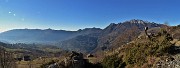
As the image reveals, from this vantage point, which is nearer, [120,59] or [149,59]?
[149,59]

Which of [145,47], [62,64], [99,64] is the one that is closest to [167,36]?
[145,47]

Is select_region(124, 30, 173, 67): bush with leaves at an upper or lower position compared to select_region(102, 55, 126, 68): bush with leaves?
upper

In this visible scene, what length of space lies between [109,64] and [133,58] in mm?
5158

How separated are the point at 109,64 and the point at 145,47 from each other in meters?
7.06

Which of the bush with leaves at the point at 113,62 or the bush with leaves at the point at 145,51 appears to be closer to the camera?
the bush with leaves at the point at 145,51

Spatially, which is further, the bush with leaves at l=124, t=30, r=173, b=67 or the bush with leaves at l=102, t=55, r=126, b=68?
the bush with leaves at l=102, t=55, r=126, b=68

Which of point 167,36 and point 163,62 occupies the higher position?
point 167,36

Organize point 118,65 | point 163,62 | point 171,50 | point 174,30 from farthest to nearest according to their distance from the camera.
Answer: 1. point 174,30
2. point 118,65
3. point 171,50
4. point 163,62

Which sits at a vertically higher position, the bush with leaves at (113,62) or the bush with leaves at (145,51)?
the bush with leaves at (145,51)

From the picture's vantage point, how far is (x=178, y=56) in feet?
138

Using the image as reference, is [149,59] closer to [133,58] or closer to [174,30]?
[133,58]

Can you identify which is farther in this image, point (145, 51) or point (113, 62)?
point (113, 62)

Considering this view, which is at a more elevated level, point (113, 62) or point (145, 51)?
point (145, 51)

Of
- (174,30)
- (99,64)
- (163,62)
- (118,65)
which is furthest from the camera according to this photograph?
(174,30)
